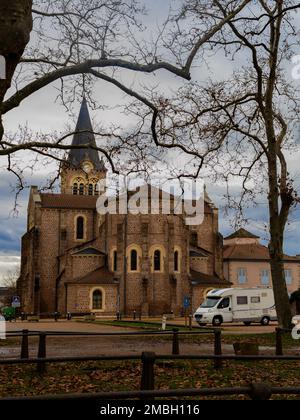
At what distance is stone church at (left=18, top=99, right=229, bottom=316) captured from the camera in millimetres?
54562

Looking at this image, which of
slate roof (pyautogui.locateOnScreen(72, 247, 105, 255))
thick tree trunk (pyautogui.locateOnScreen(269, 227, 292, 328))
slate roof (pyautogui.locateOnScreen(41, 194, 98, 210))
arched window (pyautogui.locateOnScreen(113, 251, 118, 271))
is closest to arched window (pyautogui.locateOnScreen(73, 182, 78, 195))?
slate roof (pyautogui.locateOnScreen(41, 194, 98, 210))

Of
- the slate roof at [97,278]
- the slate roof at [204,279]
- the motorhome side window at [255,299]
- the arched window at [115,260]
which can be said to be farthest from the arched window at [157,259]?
the motorhome side window at [255,299]

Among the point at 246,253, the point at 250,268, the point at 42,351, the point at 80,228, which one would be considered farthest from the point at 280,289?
the point at 80,228

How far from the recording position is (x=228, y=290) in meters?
37.7

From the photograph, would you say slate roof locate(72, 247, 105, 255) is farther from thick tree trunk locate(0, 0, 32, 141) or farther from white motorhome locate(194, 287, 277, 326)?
thick tree trunk locate(0, 0, 32, 141)

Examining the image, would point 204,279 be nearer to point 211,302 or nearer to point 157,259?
point 157,259

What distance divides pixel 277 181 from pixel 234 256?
1860 inches

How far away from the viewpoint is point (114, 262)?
56719 mm

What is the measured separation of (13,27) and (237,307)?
32561 millimetres

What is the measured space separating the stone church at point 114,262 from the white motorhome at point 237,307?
54.7 ft

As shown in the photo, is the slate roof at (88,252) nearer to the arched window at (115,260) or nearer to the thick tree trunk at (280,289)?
the arched window at (115,260)

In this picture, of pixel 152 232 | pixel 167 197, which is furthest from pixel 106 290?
pixel 167 197

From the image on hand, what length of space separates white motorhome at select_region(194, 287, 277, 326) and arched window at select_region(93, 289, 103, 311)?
18458 millimetres
